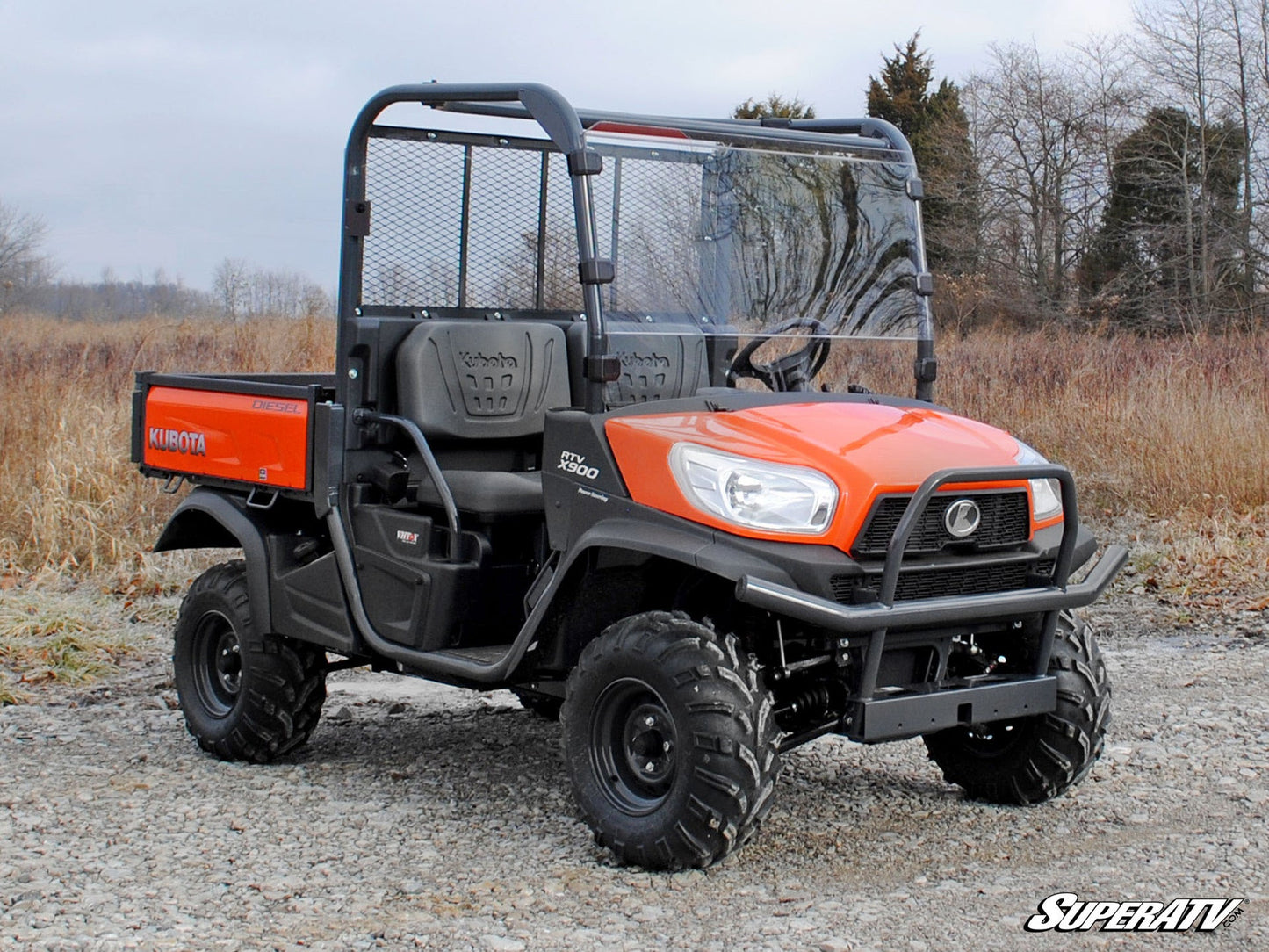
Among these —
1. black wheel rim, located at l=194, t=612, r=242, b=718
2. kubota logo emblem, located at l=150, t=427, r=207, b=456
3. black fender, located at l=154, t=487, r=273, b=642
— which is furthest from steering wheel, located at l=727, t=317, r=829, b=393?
black wheel rim, located at l=194, t=612, r=242, b=718

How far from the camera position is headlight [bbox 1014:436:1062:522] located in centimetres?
409

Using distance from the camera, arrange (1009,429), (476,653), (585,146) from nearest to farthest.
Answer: (585,146)
(476,653)
(1009,429)

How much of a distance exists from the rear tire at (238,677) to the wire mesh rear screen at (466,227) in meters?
1.19

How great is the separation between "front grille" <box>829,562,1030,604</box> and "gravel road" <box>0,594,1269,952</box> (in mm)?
725

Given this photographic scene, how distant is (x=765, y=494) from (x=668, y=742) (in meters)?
0.69

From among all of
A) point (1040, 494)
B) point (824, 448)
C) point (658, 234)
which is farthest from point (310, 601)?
point (1040, 494)

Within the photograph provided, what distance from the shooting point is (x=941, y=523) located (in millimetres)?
3857

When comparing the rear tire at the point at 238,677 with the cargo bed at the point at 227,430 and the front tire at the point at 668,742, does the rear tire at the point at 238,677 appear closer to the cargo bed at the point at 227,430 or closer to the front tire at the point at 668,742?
the cargo bed at the point at 227,430

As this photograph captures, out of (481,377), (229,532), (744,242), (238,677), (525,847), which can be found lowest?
(525,847)

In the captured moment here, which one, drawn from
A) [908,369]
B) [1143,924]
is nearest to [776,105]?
[908,369]

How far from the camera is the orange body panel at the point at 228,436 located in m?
4.89

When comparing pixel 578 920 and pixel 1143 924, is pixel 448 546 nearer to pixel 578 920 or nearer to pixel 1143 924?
pixel 578 920

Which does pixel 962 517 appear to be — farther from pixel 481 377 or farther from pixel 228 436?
pixel 228 436

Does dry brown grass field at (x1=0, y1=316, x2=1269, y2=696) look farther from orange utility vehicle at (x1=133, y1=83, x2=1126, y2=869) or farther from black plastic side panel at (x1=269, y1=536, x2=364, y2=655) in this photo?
orange utility vehicle at (x1=133, y1=83, x2=1126, y2=869)
